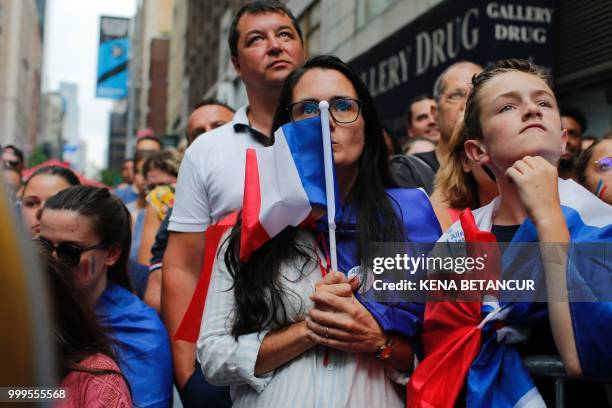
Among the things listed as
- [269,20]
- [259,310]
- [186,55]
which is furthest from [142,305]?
[186,55]

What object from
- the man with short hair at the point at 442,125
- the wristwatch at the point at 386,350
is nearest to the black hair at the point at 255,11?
the man with short hair at the point at 442,125

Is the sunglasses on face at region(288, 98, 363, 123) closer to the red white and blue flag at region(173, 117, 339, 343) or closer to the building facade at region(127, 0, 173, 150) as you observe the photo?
the red white and blue flag at region(173, 117, 339, 343)

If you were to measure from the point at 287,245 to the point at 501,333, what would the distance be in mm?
759

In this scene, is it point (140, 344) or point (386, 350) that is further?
point (140, 344)

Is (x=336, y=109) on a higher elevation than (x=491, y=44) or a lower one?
lower

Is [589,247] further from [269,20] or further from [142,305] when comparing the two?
[269,20]

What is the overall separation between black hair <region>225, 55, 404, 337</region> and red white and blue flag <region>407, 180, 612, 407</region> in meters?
0.29

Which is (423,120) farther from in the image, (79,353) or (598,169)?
(79,353)

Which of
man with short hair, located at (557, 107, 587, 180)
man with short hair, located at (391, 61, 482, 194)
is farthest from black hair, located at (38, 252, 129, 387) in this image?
man with short hair, located at (557, 107, 587, 180)

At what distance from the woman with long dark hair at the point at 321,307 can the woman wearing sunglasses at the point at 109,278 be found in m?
0.72

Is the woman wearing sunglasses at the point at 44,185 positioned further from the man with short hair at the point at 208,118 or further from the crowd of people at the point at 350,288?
the crowd of people at the point at 350,288

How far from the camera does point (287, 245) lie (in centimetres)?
263

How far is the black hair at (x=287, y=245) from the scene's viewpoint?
2.54 m

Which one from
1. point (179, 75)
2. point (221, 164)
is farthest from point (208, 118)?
point (179, 75)
